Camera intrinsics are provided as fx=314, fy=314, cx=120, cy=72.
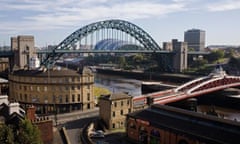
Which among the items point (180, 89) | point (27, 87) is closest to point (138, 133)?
point (27, 87)

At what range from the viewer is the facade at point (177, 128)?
26.9 metres

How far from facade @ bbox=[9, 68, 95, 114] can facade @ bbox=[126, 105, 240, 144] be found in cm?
1546

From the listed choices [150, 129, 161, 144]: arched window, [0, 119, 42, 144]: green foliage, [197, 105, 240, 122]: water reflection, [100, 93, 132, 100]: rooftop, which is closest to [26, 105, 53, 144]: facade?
[0, 119, 42, 144]: green foliage

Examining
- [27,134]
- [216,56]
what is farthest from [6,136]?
[216,56]

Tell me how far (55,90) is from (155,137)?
67.9 ft

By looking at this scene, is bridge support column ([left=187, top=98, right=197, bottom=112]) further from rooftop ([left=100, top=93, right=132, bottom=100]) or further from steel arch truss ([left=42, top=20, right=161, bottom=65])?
steel arch truss ([left=42, top=20, right=161, bottom=65])

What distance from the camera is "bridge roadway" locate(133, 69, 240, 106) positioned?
1840 inches

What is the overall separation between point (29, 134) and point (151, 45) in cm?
10612

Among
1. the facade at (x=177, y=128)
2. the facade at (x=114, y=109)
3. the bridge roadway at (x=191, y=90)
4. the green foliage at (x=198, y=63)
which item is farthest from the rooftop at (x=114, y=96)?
the green foliage at (x=198, y=63)

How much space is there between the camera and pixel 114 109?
38344mm

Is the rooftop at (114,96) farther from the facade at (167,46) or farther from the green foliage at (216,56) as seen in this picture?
the facade at (167,46)

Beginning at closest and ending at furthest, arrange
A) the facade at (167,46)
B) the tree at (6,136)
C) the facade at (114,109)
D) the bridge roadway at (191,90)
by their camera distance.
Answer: the tree at (6,136) < the facade at (114,109) < the bridge roadway at (191,90) < the facade at (167,46)

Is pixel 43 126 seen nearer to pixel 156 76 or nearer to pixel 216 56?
pixel 156 76

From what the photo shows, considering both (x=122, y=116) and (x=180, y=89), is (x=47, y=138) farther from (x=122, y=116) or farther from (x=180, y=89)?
(x=180, y=89)
